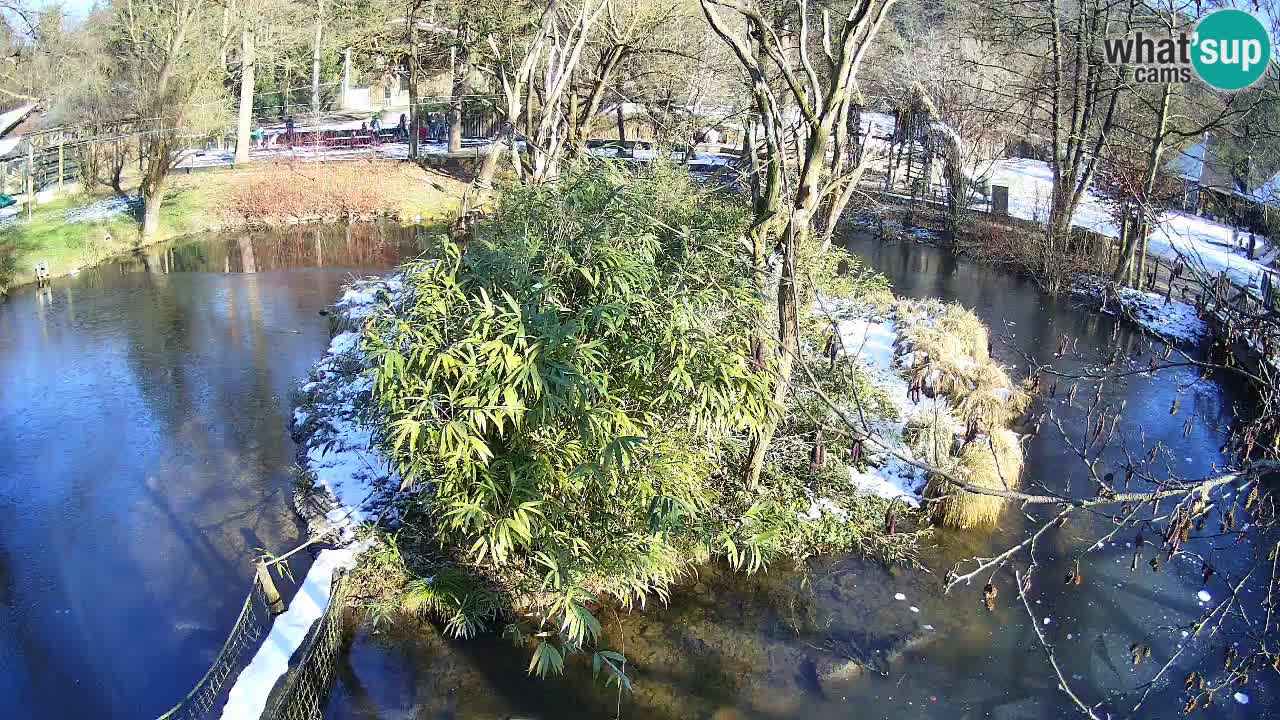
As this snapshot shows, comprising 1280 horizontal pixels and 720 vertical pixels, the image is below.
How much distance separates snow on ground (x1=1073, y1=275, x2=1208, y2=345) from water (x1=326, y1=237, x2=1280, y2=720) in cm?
667

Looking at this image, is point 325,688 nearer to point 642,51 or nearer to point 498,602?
point 498,602

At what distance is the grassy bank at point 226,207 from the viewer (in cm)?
1755

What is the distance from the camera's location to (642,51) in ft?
62.2

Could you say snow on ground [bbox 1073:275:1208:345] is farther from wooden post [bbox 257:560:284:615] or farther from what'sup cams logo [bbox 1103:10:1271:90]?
wooden post [bbox 257:560:284:615]

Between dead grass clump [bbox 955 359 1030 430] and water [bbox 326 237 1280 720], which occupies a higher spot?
dead grass clump [bbox 955 359 1030 430]

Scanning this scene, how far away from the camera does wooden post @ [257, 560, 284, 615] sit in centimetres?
704

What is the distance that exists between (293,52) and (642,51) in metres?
15.7

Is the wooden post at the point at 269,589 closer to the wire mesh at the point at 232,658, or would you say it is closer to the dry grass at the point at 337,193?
the wire mesh at the point at 232,658

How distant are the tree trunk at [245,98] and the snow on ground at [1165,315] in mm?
20044

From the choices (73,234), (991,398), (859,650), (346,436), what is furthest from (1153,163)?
(73,234)

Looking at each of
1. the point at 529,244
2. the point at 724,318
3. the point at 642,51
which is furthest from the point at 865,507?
the point at 642,51

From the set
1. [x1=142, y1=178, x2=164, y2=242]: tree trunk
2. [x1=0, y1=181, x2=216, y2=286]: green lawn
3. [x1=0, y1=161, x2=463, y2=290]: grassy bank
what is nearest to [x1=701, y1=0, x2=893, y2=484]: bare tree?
[x1=0, y1=161, x2=463, y2=290]: grassy bank

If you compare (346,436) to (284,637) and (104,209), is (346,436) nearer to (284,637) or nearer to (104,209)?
(284,637)

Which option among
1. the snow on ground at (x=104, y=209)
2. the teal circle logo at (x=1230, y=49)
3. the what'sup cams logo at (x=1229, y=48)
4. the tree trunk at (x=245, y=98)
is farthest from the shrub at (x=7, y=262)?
→ the teal circle logo at (x=1230, y=49)
